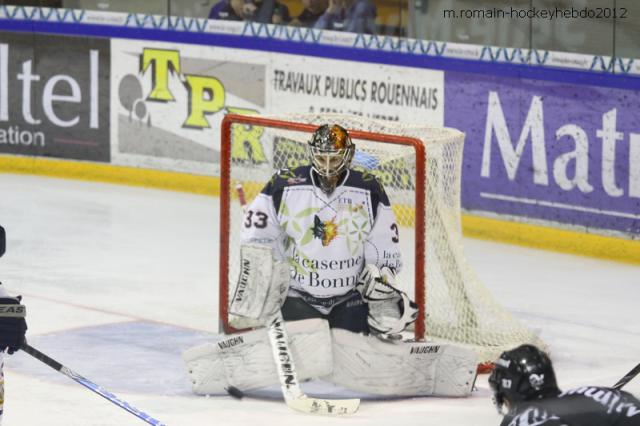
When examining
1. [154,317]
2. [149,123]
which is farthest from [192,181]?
[154,317]

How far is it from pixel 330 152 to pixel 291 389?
95cm

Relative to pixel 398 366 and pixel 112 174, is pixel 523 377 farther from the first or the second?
pixel 112 174

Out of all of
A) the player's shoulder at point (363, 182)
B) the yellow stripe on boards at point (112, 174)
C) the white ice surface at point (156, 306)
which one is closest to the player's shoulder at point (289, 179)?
the player's shoulder at point (363, 182)

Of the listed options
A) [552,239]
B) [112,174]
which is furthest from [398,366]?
[112,174]

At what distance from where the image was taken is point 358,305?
6.91 meters

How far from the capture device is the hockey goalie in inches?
267

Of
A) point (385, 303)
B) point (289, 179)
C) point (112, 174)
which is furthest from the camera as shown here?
point (112, 174)

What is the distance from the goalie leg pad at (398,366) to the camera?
22.4 ft

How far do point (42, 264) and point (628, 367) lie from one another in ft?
12.0

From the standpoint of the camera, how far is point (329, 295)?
6883mm

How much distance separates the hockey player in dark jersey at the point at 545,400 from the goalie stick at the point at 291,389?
254 cm

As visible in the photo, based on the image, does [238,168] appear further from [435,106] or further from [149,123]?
[149,123]

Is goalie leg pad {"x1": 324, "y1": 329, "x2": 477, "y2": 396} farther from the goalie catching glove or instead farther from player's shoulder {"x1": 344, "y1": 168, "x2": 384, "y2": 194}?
player's shoulder {"x1": 344, "y1": 168, "x2": 384, "y2": 194}

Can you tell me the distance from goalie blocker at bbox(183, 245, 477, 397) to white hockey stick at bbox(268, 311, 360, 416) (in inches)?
1.5
